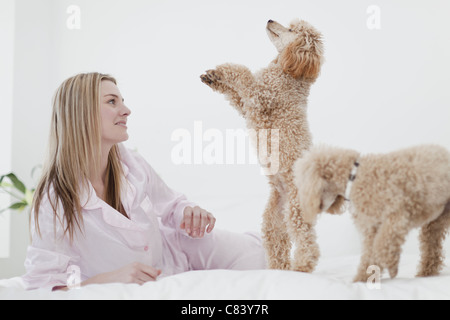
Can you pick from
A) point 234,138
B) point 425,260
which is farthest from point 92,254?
point 425,260

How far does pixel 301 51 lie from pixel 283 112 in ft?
0.44

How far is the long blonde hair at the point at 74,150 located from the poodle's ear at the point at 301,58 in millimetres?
574

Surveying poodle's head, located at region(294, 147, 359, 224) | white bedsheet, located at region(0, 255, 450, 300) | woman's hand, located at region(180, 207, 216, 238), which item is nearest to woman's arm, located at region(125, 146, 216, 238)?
woman's hand, located at region(180, 207, 216, 238)

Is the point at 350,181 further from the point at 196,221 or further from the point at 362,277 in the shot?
the point at 196,221

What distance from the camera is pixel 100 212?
1127 mm

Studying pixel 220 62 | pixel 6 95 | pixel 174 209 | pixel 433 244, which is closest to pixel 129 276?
pixel 174 209

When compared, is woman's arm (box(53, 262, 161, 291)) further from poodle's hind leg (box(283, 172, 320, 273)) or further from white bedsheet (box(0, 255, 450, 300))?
poodle's hind leg (box(283, 172, 320, 273))

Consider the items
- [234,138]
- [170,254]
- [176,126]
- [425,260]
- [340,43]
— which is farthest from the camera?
[176,126]

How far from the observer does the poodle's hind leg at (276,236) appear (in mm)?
925

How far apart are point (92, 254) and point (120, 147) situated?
40 cm

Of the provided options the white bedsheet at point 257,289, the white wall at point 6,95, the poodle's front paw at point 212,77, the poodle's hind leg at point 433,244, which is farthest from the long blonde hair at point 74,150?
the white wall at point 6,95

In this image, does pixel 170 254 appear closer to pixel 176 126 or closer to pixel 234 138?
pixel 234 138

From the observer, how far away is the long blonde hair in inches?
42.8

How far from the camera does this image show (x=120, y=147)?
1375 mm
